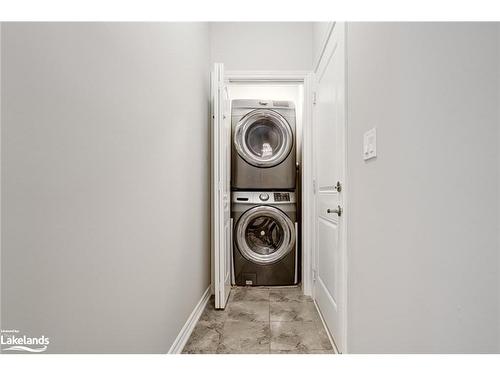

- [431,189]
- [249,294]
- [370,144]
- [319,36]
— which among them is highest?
[319,36]

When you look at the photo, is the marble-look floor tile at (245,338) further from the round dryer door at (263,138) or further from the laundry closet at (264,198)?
the round dryer door at (263,138)

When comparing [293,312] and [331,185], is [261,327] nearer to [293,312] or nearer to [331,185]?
[293,312]

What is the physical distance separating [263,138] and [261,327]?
1.90m

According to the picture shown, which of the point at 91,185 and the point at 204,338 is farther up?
the point at 91,185

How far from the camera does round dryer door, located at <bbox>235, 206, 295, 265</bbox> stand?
3.12 meters

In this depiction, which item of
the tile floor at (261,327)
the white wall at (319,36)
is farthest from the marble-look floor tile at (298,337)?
the white wall at (319,36)

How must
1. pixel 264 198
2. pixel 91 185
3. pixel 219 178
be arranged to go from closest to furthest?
pixel 91 185, pixel 219 178, pixel 264 198

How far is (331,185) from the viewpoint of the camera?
2.02m

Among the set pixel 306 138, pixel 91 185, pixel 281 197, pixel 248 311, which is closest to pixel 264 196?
pixel 281 197

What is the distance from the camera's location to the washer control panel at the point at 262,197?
3154 millimetres

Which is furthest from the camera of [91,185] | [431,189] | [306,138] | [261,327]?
[306,138]

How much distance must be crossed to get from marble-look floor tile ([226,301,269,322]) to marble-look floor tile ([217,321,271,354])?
79mm

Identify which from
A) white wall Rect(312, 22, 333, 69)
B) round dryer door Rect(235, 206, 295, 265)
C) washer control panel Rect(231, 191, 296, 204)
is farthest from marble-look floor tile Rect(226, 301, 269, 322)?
white wall Rect(312, 22, 333, 69)

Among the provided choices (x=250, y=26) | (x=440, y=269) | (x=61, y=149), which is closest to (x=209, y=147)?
(x=250, y=26)
